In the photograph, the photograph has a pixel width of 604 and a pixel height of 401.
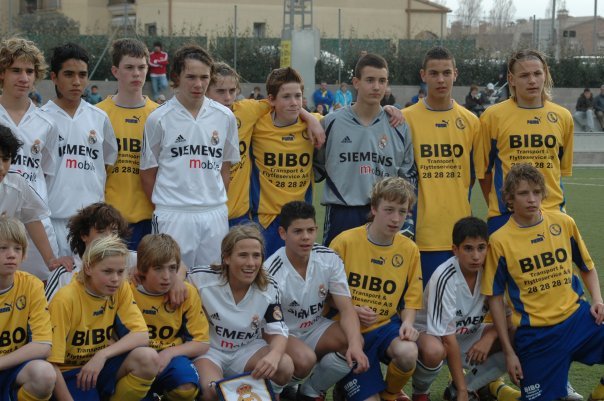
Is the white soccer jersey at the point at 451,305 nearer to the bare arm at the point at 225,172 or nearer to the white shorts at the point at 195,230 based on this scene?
the white shorts at the point at 195,230

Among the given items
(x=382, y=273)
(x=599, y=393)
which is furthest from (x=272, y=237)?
(x=599, y=393)

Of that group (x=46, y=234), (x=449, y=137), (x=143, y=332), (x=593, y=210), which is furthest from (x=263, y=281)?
(x=593, y=210)

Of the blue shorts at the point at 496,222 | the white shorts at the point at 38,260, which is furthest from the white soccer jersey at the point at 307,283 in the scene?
the white shorts at the point at 38,260

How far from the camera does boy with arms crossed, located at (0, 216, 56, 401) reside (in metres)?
4.34

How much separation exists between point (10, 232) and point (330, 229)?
216 cm

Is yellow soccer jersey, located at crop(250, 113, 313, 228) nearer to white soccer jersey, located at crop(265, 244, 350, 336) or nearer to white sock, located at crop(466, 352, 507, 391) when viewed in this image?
white soccer jersey, located at crop(265, 244, 350, 336)

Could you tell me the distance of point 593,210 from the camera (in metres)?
13.2

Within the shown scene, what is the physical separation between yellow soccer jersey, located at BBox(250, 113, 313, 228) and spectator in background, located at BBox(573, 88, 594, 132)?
20434mm

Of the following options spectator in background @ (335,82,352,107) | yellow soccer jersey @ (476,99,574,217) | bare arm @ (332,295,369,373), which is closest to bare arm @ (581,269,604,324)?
yellow soccer jersey @ (476,99,574,217)

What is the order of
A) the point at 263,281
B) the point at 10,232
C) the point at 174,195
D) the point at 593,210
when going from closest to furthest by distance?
the point at 10,232
the point at 263,281
the point at 174,195
the point at 593,210

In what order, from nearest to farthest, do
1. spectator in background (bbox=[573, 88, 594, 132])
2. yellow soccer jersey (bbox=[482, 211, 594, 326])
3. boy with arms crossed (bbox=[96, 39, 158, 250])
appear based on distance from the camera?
yellow soccer jersey (bbox=[482, 211, 594, 326]), boy with arms crossed (bbox=[96, 39, 158, 250]), spectator in background (bbox=[573, 88, 594, 132])

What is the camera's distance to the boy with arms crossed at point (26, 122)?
5.15 metres

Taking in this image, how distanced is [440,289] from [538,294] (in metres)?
0.52

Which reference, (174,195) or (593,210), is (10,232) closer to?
(174,195)
